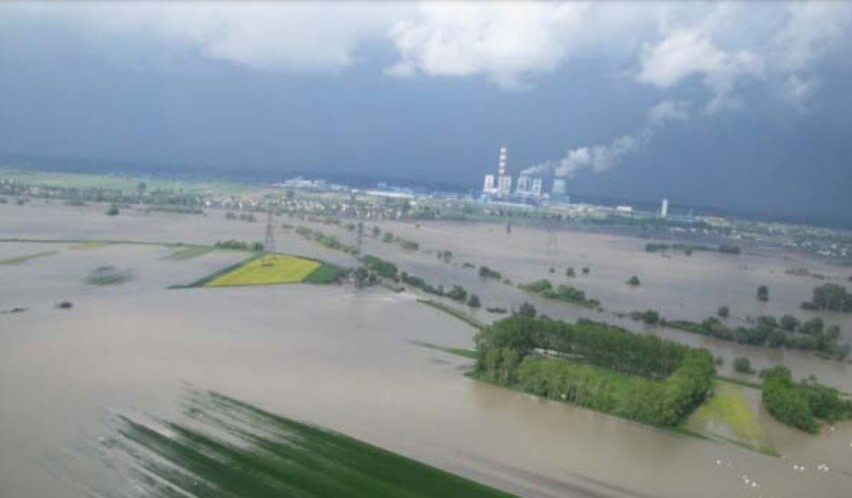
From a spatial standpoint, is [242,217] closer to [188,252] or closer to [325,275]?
[188,252]

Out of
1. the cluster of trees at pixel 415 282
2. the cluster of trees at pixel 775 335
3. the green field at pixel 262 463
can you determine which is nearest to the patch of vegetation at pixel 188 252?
the cluster of trees at pixel 415 282

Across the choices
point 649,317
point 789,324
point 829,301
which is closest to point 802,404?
point 649,317

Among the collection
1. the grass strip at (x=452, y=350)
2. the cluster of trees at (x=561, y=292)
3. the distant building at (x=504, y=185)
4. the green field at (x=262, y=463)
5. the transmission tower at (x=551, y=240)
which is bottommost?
the green field at (x=262, y=463)

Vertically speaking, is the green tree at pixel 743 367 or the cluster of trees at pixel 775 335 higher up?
the cluster of trees at pixel 775 335

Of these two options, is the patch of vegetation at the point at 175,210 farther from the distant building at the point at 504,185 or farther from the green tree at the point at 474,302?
the distant building at the point at 504,185

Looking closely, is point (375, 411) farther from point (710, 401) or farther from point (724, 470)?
point (710, 401)

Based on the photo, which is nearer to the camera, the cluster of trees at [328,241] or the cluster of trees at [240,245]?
the cluster of trees at [240,245]

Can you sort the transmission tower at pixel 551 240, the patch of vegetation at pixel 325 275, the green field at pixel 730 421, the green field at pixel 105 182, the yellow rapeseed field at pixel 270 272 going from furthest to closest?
the green field at pixel 105 182 < the transmission tower at pixel 551 240 < the patch of vegetation at pixel 325 275 < the yellow rapeseed field at pixel 270 272 < the green field at pixel 730 421
